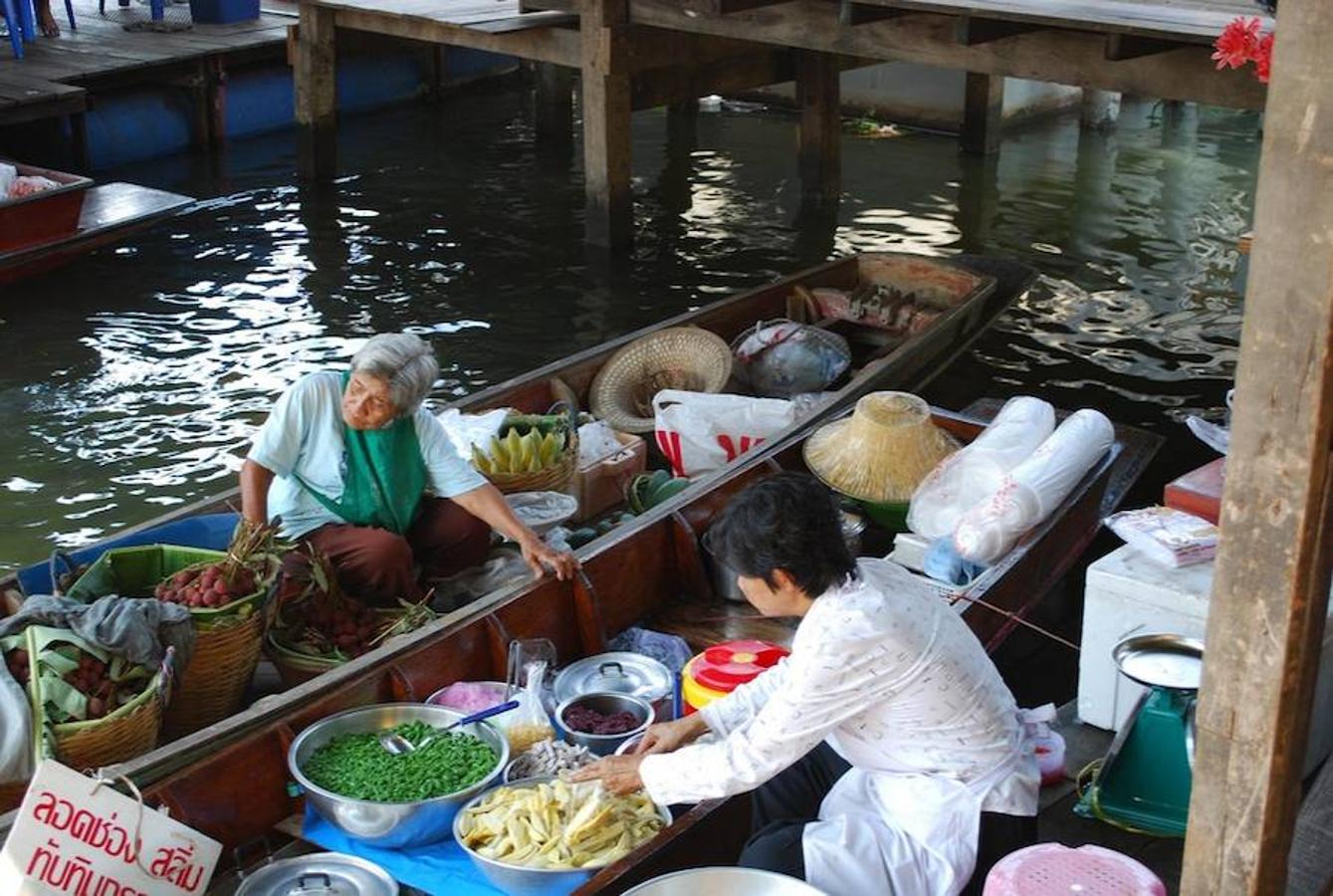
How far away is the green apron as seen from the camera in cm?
487

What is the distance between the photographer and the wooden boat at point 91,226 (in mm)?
9406

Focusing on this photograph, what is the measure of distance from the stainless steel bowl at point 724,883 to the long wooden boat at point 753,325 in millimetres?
2353

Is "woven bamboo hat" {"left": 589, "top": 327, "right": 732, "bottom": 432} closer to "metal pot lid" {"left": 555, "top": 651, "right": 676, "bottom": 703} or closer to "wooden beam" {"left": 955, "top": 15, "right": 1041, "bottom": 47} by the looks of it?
"metal pot lid" {"left": 555, "top": 651, "right": 676, "bottom": 703}

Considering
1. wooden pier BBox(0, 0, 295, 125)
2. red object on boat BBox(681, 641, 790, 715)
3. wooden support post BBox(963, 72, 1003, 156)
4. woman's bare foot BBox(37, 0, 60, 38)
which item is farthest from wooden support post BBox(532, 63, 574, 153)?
red object on boat BBox(681, 641, 790, 715)

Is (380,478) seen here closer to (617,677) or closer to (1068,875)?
(617,677)

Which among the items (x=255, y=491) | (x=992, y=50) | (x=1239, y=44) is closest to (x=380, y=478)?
(x=255, y=491)

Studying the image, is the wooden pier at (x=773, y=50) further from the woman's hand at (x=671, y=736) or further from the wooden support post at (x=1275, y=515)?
the wooden support post at (x=1275, y=515)

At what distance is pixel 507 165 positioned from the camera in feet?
45.7

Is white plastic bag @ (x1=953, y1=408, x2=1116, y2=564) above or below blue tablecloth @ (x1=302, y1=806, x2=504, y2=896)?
above

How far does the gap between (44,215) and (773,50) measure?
19.3 ft

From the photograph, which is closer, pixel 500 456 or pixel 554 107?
pixel 500 456

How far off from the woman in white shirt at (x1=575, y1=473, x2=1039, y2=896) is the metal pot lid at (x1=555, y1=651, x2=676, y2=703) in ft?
3.32

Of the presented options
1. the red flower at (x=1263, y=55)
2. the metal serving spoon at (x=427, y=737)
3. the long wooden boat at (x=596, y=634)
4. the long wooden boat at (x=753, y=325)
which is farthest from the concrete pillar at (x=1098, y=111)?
the metal serving spoon at (x=427, y=737)

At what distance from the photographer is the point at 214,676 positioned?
14.2ft
